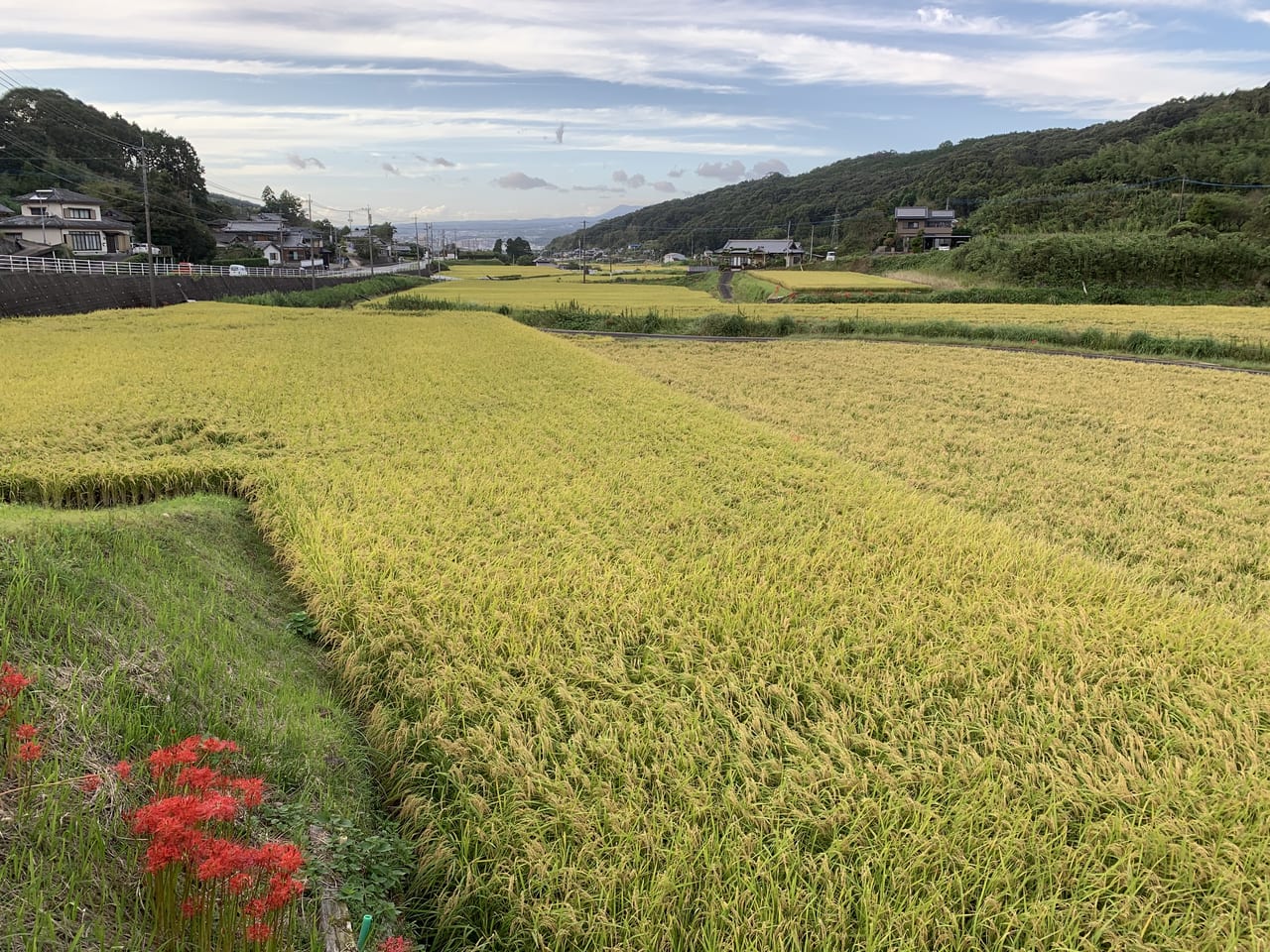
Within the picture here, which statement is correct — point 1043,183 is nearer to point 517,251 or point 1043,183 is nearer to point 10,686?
point 517,251

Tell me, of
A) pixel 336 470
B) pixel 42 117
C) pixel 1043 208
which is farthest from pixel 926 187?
pixel 336 470

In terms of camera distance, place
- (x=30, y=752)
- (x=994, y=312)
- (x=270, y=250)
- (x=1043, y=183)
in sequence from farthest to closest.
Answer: (x=1043, y=183) → (x=270, y=250) → (x=994, y=312) → (x=30, y=752)

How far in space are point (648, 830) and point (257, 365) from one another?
12046mm

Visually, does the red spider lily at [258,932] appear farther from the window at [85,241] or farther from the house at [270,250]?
the house at [270,250]

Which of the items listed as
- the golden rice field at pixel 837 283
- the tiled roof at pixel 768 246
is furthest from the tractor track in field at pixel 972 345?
the tiled roof at pixel 768 246

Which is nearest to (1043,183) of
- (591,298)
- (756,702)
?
(591,298)

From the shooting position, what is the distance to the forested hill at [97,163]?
45875 millimetres

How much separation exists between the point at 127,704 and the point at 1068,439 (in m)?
10.3

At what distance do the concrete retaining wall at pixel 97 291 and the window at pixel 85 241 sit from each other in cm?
1538

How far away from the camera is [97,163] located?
53.3 metres

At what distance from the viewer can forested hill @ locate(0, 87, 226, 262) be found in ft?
151

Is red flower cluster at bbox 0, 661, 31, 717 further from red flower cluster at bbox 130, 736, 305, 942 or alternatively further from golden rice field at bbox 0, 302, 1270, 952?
golden rice field at bbox 0, 302, 1270, 952

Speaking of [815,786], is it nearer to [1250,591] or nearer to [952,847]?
[952,847]

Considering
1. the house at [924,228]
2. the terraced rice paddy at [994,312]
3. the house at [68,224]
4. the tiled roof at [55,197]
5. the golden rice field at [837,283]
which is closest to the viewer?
the terraced rice paddy at [994,312]
